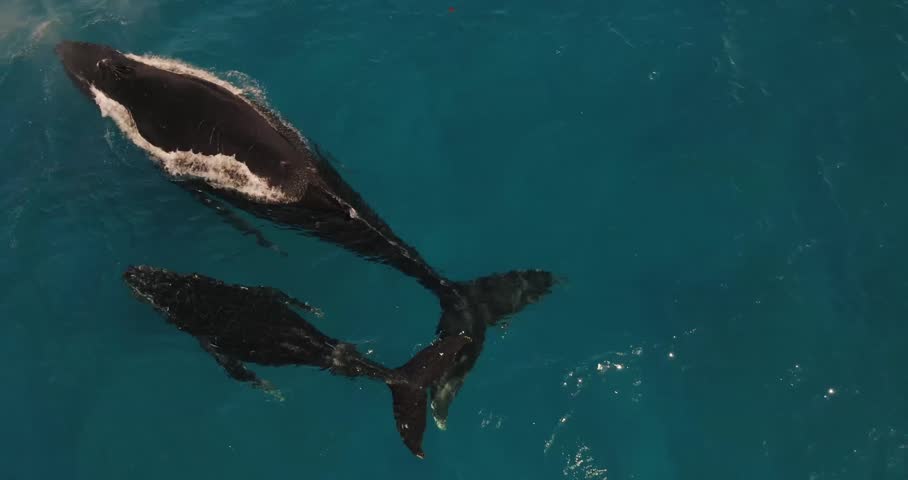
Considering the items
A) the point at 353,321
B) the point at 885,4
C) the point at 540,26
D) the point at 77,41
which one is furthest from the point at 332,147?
the point at 885,4

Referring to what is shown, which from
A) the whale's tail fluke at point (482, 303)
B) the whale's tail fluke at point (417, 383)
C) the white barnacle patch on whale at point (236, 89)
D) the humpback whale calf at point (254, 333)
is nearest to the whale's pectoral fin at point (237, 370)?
the humpback whale calf at point (254, 333)

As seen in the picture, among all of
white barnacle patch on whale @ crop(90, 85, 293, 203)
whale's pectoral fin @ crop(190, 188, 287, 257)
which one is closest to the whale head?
white barnacle patch on whale @ crop(90, 85, 293, 203)

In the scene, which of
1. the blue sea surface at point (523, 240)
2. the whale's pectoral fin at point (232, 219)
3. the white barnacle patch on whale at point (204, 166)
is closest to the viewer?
the blue sea surface at point (523, 240)

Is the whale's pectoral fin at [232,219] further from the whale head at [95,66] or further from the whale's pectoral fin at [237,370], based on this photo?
the whale head at [95,66]

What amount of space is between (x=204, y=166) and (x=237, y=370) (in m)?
4.64

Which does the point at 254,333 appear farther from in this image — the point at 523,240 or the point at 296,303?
the point at 523,240

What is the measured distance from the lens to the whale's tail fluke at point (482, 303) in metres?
13.1

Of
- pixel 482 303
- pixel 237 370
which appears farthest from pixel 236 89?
pixel 482 303

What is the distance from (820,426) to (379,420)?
8.44m

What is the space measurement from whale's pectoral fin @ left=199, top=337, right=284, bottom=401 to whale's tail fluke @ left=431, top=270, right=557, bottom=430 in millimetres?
3586

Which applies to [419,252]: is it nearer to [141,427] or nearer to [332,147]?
[332,147]

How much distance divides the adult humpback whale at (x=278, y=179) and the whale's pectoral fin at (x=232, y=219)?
0.30 m

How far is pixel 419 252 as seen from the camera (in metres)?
14.6

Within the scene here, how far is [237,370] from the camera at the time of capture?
13.2m
